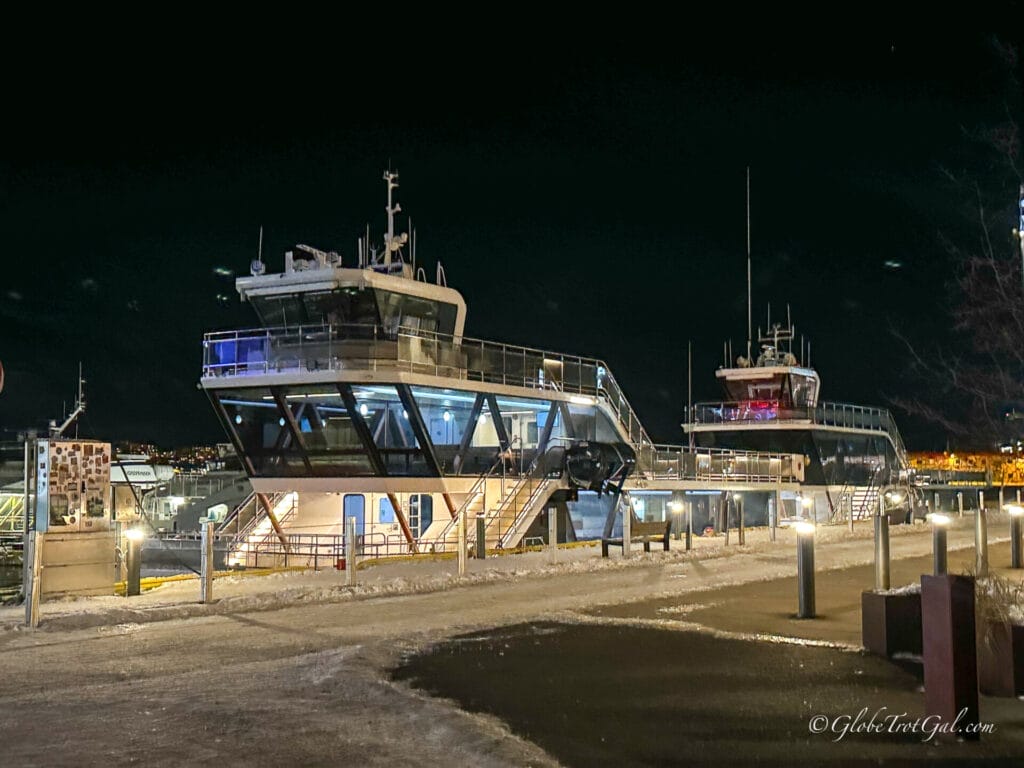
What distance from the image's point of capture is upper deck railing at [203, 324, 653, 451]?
982 inches

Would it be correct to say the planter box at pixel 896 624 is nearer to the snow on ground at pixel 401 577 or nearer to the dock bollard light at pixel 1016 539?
the snow on ground at pixel 401 577

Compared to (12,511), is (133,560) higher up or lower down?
higher up

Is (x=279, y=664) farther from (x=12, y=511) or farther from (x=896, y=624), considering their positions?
(x=12, y=511)

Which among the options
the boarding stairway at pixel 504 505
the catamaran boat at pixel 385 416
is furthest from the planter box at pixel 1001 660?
the boarding stairway at pixel 504 505

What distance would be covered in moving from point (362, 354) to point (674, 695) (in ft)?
59.7

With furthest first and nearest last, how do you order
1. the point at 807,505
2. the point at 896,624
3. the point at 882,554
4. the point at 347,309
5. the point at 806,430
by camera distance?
1. the point at 806,430
2. the point at 807,505
3. the point at 347,309
4. the point at 882,554
5. the point at 896,624

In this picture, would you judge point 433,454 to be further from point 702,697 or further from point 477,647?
point 702,697

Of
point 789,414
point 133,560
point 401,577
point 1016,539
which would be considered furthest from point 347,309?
point 789,414

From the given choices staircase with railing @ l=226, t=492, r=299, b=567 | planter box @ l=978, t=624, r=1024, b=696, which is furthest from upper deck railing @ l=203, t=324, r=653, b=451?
planter box @ l=978, t=624, r=1024, b=696

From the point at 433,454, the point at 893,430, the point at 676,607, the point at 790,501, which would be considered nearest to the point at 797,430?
the point at 790,501

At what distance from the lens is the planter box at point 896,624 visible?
898 centimetres

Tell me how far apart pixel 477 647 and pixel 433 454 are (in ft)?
52.5

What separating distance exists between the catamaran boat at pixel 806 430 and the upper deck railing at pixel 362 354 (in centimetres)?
2132

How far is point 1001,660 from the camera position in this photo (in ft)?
24.4
